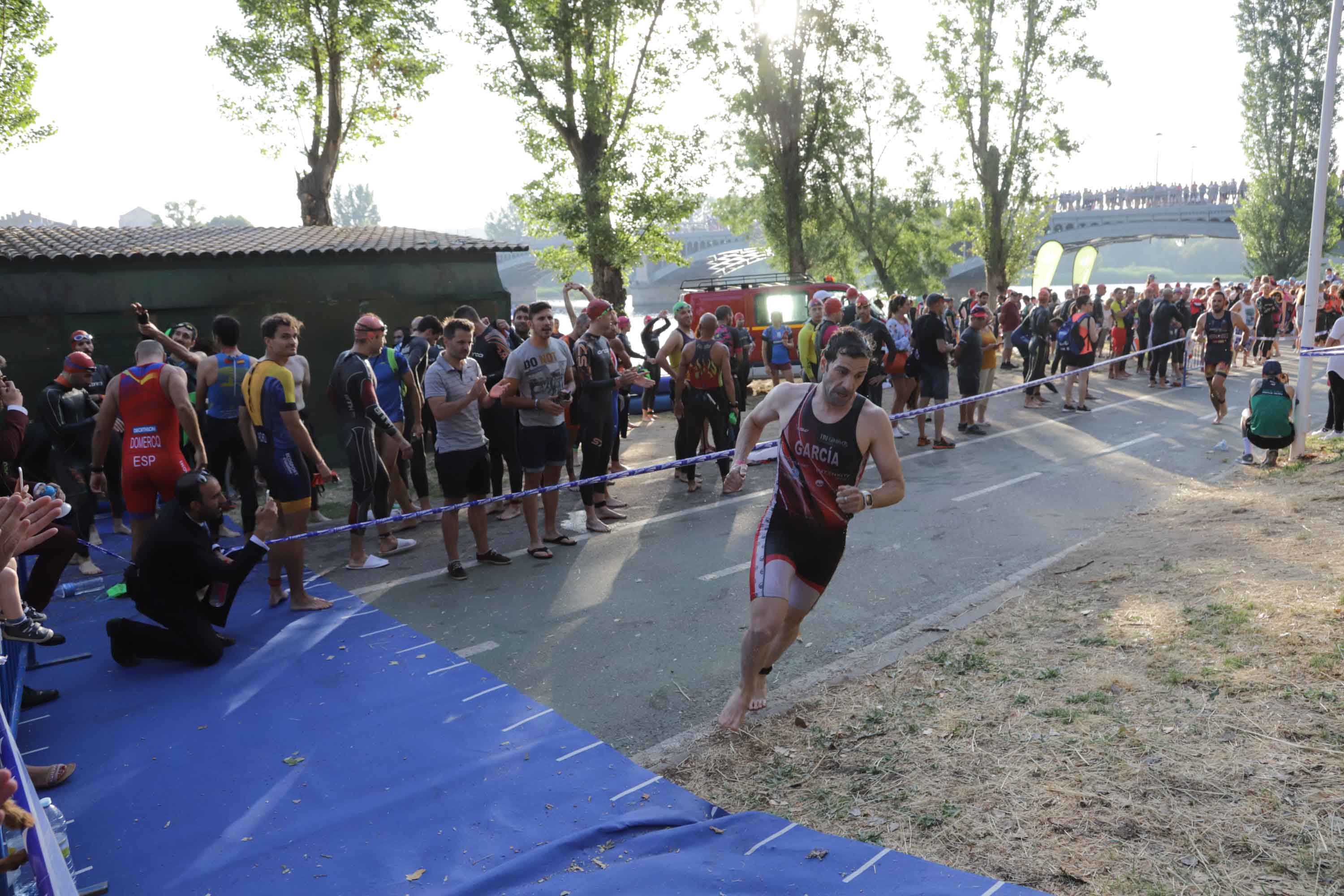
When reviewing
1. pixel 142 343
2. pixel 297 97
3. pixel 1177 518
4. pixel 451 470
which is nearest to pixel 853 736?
pixel 451 470

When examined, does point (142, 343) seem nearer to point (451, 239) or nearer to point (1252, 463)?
point (451, 239)

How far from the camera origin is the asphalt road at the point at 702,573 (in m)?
5.49

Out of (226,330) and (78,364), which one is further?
(78,364)

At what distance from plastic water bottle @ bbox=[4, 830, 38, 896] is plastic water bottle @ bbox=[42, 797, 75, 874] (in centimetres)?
51

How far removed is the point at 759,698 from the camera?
4.94 m

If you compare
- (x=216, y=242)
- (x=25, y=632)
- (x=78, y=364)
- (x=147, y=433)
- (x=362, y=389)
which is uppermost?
(x=216, y=242)

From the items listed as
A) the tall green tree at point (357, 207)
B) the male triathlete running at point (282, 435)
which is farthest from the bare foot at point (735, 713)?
the tall green tree at point (357, 207)

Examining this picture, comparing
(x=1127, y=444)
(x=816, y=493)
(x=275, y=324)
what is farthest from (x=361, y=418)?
(x=1127, y=444)

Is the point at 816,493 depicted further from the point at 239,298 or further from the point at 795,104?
the point at 795,104

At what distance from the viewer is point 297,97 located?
80.5 ft

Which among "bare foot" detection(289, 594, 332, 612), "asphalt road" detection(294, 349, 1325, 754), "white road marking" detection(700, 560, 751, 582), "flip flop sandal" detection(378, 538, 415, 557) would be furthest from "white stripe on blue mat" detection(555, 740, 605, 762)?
"flip flop sandal" detection(378, 538, 415, 557)

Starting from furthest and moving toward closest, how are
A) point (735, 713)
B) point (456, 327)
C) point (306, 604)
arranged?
point (456, 327) < point (306, 604) < point (735, 713)

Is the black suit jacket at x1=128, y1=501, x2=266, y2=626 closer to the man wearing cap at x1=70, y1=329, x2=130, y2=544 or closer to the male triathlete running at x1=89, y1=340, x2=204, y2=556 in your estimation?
the male triathlete running at x1=89, y1=340, x2=204, y2=556

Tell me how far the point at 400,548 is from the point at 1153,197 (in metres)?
67.9
